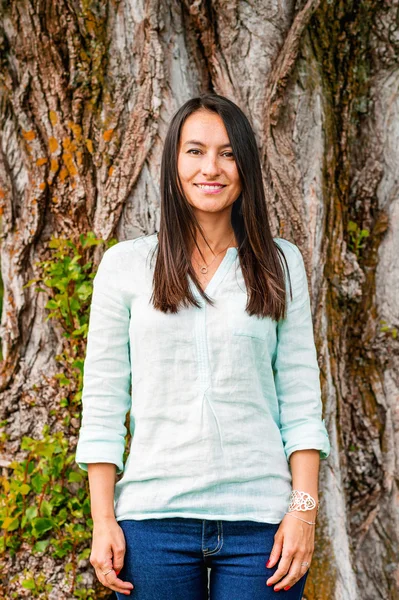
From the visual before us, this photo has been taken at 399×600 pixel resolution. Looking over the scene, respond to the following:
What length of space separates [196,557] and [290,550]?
0.25 metres

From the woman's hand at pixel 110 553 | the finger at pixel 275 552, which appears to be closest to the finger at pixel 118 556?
the woman's hand at pixel 110 553

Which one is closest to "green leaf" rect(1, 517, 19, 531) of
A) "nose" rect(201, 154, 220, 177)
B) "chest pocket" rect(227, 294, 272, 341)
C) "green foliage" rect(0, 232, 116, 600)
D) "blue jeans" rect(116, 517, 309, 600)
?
"green foliage" rect(0, 232, 116, 600)

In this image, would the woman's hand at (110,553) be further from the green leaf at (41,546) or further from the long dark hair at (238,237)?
the green leaf at (41,546)

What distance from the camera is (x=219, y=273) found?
203 cm

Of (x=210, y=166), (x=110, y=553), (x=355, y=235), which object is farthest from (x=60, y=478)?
(x=355, y=235)

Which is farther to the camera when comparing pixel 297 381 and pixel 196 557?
pixel 297 381

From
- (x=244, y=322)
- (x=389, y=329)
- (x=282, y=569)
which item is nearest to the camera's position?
(x=282, y=569)

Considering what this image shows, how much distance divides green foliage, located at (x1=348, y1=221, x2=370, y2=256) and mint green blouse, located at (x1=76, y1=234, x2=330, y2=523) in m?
1.03

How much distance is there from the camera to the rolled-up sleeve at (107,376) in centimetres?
193

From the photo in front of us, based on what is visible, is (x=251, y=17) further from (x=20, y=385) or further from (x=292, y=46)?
(x=20, y=385)

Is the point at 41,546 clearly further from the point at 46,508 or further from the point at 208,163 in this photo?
the point at 208,163

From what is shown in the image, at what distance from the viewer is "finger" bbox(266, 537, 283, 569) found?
1828 mm

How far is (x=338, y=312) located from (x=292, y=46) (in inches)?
43.3

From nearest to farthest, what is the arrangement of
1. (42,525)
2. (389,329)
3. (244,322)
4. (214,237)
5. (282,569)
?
(282,569) < (244,322) < (214,237) < (42,525) < (389,329)
